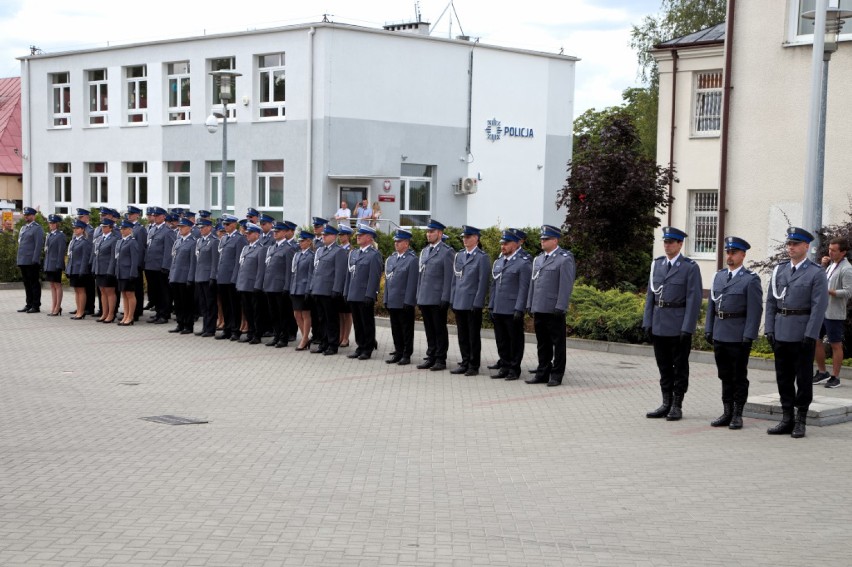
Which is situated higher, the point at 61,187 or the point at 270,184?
the point at 270,184

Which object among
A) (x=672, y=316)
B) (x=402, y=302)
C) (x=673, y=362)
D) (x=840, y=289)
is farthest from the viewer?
(x=402, y=302)

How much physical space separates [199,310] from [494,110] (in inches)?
820

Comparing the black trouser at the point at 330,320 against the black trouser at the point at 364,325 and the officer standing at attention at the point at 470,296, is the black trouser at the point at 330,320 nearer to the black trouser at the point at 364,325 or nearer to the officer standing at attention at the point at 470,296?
the black trouser at the point at 364,325

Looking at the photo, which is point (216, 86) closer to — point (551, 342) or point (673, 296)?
point (551, 342)

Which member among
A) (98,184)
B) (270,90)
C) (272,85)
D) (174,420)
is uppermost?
(272,85)

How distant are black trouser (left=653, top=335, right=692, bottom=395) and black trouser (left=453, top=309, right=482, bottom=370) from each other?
355 centimetres

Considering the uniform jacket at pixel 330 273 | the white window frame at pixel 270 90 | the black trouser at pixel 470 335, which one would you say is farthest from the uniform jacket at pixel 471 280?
the white window frame at pixel 270 90

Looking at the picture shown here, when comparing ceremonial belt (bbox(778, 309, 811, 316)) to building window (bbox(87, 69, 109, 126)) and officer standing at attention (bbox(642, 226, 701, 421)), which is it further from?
building window (bbox(87, 69, 109, 126))

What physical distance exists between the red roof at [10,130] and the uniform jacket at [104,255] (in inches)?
1709

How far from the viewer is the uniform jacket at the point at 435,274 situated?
614 inches

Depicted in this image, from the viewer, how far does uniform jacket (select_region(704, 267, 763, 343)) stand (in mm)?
11148

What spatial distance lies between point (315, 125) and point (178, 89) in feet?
23.5

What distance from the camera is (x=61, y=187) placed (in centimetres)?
4484

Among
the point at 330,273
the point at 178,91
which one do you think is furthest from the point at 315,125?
the point at 330,273
